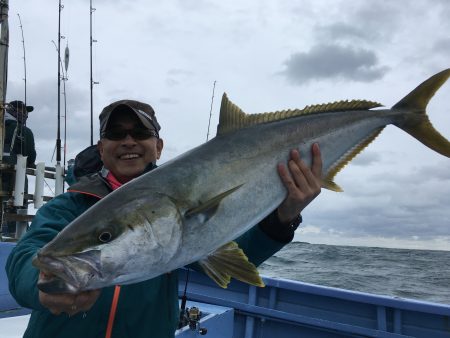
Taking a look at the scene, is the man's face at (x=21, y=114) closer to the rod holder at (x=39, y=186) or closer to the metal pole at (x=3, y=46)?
the metal pole at (x=3, y=46)

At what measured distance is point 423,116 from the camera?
3.39 meters

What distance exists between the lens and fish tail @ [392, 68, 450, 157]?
3.32 m

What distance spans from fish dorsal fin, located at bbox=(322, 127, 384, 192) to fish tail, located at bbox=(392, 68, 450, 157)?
25 centimetres

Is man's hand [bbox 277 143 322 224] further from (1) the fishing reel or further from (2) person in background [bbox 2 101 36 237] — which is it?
(2) person in background [bbox 2 101 36 237]

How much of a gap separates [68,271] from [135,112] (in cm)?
139

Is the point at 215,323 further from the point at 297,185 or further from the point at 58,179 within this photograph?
the point at 58,179

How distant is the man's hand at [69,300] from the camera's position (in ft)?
5.84

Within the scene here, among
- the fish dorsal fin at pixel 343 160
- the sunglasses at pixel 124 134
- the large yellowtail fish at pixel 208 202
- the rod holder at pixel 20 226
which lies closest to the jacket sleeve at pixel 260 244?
the large yellowtail fish at pixel 208 202

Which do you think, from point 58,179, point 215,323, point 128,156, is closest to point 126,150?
point 128,156

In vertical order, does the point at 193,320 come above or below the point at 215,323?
above

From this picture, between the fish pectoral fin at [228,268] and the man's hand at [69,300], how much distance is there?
2.02ft

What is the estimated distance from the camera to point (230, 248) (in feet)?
7.46

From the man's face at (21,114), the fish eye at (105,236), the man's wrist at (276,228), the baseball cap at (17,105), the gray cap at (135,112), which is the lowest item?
the fish eye at (105,236)

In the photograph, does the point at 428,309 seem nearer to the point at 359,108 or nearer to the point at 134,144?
the point at 359,108
